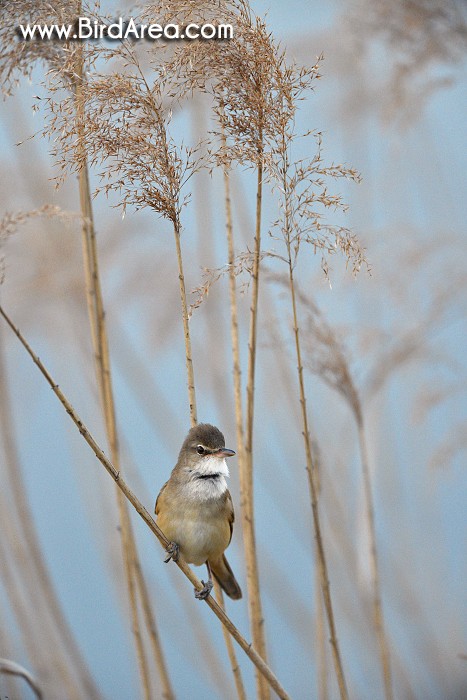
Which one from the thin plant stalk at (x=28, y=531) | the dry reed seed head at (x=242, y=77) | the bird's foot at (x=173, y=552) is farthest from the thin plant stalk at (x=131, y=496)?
the thin plant stalk at (x=28, y=531)

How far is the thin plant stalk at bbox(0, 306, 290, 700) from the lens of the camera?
47.1 inches

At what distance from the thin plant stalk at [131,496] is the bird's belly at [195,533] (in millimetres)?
375

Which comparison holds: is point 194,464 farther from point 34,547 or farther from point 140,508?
point 34,547

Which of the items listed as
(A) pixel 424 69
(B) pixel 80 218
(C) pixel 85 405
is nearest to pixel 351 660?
(C) pixel 85 405

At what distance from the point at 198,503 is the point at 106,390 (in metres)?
0.39

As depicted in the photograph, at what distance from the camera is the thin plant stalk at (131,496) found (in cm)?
120

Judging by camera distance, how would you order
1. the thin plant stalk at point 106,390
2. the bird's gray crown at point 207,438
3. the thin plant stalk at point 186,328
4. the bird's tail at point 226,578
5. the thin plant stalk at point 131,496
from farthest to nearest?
the bird's tail at point 226,578
the bird's gray crown at point 207,438
the thin plant stalk at point 106,390
the thin plant stalk at point 186,328
the thin plant stalk at point 131,496

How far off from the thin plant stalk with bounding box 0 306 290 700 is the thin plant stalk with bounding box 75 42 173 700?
36cm

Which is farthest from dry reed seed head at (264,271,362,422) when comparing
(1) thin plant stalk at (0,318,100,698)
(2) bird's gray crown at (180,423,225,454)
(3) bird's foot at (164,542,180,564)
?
(1) thin plant stalk at (0,318,100,698)

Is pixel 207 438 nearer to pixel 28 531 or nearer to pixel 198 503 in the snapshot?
pixel 198 503

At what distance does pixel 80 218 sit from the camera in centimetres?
136

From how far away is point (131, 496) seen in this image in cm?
125

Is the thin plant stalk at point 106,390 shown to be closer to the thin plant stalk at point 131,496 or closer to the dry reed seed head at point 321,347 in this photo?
the thin plant stalk at point 131,496

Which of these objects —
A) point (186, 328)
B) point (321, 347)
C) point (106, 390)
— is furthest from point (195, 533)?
point (186, 328)
